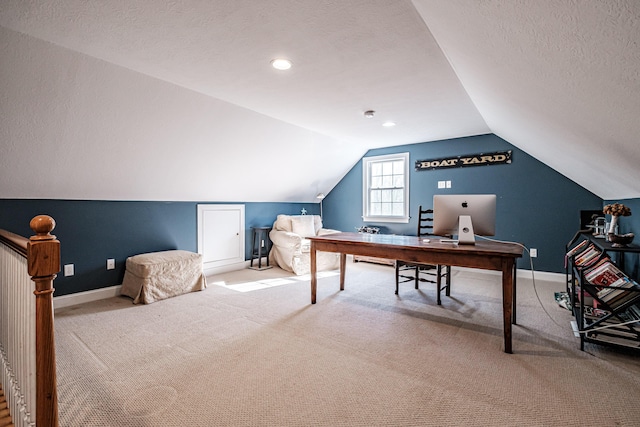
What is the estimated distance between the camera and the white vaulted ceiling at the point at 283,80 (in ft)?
4.65

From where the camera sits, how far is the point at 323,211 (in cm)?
684

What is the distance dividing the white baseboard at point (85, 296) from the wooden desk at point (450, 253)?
238 cm

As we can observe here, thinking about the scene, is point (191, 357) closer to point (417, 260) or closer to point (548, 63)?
point (417, 260)

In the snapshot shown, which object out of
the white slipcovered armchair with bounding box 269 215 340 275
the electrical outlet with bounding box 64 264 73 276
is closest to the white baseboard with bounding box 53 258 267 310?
the electrical outlet with bounding box 64 264 73 276

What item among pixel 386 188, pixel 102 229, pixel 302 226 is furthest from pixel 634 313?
pixel 102 229

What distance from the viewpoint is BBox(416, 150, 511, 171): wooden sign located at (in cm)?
469

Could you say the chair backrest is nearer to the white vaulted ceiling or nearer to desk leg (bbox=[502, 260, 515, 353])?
the white vaulted ceiling

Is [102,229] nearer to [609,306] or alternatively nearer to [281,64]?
[281,64]

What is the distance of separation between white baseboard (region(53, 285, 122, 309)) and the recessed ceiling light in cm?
317

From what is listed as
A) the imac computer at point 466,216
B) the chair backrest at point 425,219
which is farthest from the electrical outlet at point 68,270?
the chair backrest at point 425,219

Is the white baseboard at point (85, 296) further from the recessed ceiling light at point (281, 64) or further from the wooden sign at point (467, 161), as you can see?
the wooden sign at point (467, 161)

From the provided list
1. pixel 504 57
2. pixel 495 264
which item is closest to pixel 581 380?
pixel 495 264

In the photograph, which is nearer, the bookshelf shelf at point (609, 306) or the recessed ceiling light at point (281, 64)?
the bookshelf shelf at point (609, 306)

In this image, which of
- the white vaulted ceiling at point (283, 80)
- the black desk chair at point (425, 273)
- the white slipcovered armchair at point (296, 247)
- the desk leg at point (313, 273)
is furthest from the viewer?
the white slipcovered armchair at point (296, 247)
